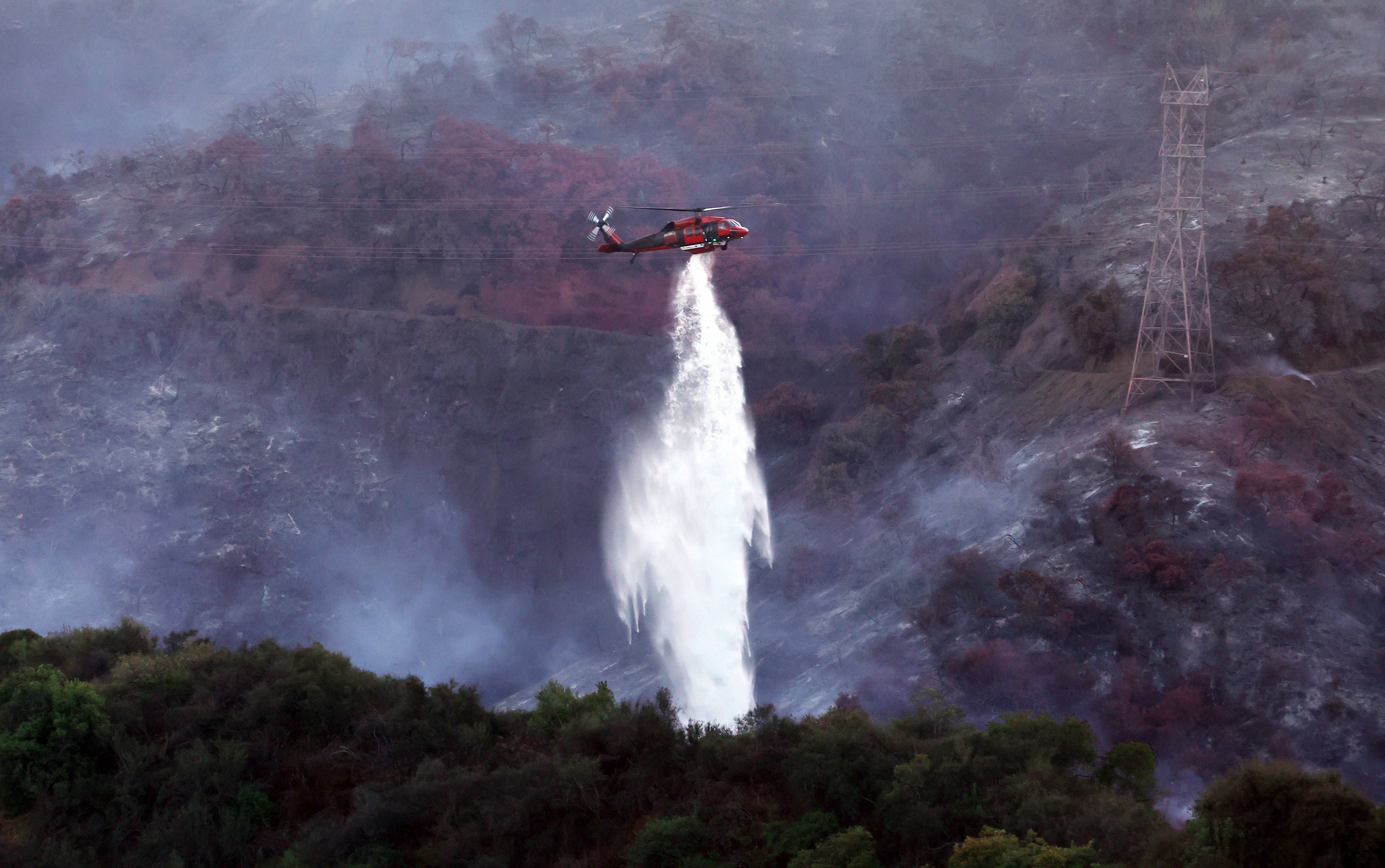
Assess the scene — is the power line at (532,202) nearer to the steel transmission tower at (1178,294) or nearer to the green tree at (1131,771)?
the steel transmission tower at (1178,294)

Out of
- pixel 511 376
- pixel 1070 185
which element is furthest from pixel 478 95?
pixel 1070 185

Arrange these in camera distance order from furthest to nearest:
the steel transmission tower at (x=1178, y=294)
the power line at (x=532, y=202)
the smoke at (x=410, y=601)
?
the power line at (x=532, y=202) < the smoke at (x=410, y=601) < the steel transmission tower at (x=1178, y=294)

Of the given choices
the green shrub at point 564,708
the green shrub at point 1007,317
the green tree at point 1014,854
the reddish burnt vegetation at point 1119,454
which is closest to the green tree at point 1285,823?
the green tree at point 1014,854

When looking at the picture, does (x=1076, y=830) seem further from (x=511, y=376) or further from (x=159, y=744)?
(x=511, y=376)

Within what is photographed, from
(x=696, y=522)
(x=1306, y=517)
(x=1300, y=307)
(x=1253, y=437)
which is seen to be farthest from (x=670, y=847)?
(x=1300, y=307)

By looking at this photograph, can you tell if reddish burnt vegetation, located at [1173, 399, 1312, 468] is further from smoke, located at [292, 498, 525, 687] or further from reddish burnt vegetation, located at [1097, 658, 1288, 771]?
smoke, located at [292, 498, 525, 687]

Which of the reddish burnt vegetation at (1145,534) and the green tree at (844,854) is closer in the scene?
the green tree at (844,854)

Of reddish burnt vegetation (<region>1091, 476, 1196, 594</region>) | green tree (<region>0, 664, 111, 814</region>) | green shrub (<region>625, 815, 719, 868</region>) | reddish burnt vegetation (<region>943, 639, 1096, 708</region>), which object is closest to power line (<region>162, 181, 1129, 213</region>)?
reddish burnt vegetation (<region>1091, 476, 1196, 594</region>)
